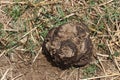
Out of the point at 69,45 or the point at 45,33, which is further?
the point at 45,33

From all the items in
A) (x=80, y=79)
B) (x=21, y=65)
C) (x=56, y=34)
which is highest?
(x=56, y=34)

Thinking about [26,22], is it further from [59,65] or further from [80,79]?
[80,79]

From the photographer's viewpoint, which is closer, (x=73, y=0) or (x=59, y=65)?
(x=59, y=65)

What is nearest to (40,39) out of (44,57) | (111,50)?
(44,57)

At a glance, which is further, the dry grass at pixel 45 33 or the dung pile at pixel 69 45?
the dry grass at pixel 45 33

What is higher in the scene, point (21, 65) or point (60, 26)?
point (60, 26)

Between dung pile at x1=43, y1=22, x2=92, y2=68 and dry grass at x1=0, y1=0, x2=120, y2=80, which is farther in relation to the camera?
dry grass at x1=0, y1=0, x2=120, y2=80
